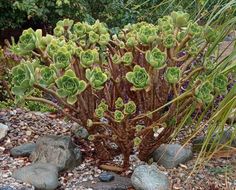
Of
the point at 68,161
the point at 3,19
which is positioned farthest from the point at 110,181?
the point at 3,19

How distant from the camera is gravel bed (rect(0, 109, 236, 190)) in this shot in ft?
9.30

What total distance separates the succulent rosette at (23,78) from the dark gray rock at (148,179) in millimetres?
702

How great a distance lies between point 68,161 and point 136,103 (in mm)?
486

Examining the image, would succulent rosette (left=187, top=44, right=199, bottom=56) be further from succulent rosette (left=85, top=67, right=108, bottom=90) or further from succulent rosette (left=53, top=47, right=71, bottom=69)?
succulent rosette (left=53, top=47, right=71, bottom=69)

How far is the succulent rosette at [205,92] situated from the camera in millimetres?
2537

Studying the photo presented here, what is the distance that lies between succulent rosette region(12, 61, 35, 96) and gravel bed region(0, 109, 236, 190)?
0.52 m

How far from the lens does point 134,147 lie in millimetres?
3174

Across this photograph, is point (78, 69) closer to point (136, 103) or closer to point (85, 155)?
point (136, 103)

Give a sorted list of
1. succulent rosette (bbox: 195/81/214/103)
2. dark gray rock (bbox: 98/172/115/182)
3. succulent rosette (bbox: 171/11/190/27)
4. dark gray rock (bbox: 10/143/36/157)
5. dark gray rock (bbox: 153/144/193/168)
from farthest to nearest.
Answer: dark gray rock (bbox: 10/143/36/157), dark gray rock (bbox: 153/144/193/168), dark gray rock (bbox: 98/172/115/182), succulent rosette (bbox: 171/11/190/27), succulent rosette (bbox: 195/81/214/103)

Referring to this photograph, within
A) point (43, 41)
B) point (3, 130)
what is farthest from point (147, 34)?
point (3, 130)

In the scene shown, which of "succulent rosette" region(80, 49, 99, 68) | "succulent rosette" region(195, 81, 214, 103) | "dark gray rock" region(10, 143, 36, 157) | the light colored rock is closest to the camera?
"succulent rosette" region(195, 81, 214, 103)

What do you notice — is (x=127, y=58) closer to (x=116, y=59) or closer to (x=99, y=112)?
(x=116, y=59)

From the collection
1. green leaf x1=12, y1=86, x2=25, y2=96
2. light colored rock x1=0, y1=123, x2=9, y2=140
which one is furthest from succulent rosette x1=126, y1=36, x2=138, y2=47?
light colored rock x1=0, y1=123, x2=9, y2=140

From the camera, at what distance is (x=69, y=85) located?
2.56 meters
